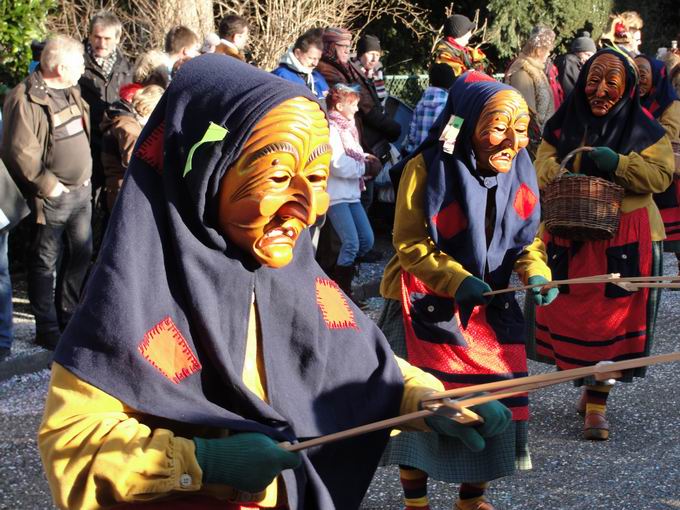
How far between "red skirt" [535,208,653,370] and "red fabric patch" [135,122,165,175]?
3885 millimetres

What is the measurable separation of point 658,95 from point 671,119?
0.24 metres

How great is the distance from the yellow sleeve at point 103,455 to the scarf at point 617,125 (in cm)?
419

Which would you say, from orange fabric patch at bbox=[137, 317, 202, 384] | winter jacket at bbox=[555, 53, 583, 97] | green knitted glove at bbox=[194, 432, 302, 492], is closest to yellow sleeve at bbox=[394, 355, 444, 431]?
green knitted glove at bbox=[194, 432, 302, 492]

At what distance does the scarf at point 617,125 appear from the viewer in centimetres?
598

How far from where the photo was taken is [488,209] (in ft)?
15.0

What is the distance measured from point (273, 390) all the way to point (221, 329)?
0.19 meters

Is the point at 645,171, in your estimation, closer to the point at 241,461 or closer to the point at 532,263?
the point at 532,263

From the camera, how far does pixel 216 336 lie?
2.40m

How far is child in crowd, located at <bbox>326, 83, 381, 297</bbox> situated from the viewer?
823 centimetres

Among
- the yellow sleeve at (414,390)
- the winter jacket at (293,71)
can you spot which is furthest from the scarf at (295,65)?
the yellow sleeve at (414,390)

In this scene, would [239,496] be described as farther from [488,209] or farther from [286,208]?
[488,209]

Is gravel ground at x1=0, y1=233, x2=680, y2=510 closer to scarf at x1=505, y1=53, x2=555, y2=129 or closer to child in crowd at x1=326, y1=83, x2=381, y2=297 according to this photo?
child in crowd at x1=326, y1=83, x2=381, y2=297

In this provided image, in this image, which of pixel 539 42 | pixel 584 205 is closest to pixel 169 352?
pixel 584 205

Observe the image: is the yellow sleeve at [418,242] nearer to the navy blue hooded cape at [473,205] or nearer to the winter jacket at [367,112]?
the navy blue hooded cape at [473,205]
